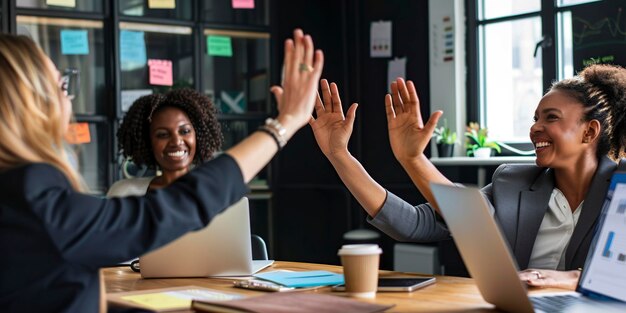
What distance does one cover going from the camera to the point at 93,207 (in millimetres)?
1267

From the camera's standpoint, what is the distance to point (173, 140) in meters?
3.55

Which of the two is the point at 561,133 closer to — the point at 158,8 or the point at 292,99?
the point at 292,99

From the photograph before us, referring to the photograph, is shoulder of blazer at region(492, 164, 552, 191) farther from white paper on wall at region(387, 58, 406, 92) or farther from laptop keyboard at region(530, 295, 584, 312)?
white paper on wall at region(387, 58, 406, 92)

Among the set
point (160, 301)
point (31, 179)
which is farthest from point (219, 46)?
point (31, 179)

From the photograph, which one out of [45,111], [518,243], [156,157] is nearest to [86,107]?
[156,157]

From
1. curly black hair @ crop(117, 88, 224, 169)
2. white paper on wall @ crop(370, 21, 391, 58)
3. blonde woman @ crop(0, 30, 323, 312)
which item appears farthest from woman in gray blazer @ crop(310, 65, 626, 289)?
white paper on wall @ crop(370, 21, 391, 58)

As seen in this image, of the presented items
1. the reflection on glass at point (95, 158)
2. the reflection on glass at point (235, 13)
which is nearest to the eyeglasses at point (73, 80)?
the reflection on glass at point (95, 158)

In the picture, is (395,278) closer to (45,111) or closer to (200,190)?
(200,190)

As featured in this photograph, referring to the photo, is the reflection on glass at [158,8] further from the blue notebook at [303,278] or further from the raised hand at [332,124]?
the blue notebook at [303,278]

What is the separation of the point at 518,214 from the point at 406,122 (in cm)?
42

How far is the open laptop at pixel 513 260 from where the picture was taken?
60.3 inches

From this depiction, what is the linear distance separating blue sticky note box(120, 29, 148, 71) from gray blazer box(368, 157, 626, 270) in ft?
9.78

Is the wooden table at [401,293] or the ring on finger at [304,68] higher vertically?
the ring on finger at [304,68]

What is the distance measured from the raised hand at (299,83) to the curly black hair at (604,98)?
4.17 feet
